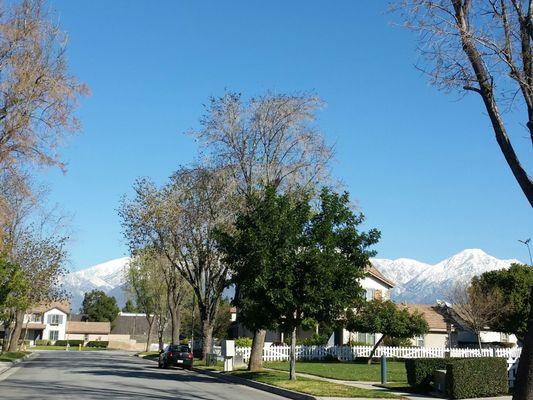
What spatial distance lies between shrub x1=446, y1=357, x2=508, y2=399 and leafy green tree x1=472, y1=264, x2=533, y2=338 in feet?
91.6

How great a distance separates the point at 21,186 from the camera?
20781mm

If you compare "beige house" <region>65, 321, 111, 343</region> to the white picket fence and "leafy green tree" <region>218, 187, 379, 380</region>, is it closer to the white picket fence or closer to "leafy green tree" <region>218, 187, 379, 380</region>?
the white picket fence

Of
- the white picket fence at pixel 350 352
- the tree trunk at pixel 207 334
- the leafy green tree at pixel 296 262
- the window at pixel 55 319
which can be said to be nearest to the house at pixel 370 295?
the white picket fence at pixel 350 352

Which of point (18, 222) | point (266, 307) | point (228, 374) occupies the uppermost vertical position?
point (18, 222)

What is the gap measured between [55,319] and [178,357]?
83.0 meters

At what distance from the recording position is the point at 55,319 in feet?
365

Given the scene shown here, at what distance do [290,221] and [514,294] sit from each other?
1208 inches

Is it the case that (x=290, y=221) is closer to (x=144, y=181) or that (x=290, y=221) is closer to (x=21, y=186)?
(x=21, y=186)

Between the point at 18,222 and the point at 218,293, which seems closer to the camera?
the point at 218,293

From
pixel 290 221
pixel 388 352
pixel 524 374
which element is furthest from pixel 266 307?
pixel 388 352

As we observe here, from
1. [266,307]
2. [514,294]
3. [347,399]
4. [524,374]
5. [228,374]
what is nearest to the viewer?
[524,374]

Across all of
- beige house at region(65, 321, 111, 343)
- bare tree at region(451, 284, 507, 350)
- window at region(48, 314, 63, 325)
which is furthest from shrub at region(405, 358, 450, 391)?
beige house at region(65, 321, 111, 343)

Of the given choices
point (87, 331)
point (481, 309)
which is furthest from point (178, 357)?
point (87, 331)

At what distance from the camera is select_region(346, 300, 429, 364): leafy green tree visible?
4053 centimetres
